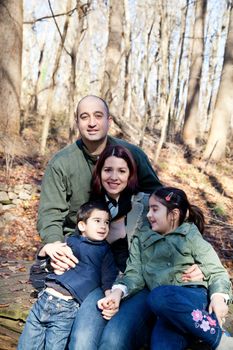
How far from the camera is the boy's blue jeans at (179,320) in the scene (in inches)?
92.0

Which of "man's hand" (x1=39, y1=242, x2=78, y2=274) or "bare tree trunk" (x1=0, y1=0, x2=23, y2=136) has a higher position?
"bare tree trunk" (x1=0, y1=0, x2=23, y2=136)

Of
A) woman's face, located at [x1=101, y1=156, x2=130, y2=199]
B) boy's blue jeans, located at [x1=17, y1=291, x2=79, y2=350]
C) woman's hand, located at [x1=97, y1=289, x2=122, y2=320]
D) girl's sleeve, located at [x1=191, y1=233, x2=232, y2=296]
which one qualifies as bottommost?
boy's blue jeans, located at [x1=17, y1=291, x2=79, y2=350]

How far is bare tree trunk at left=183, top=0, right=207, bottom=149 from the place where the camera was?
539 inches

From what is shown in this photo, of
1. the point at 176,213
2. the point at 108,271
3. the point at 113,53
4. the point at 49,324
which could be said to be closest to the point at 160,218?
the point at 176,213

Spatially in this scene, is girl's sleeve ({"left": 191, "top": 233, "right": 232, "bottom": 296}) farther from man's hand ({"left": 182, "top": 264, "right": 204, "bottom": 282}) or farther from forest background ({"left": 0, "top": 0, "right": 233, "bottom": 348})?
forest background ({"left": 0, "top": 0, "right": 233, "bottom": 348})

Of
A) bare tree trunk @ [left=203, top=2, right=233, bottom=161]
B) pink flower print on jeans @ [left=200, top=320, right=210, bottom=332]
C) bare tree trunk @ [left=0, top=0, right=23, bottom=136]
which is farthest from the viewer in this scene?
bare tree trunk @ [left=203, top=2, right=233, bottom=161]

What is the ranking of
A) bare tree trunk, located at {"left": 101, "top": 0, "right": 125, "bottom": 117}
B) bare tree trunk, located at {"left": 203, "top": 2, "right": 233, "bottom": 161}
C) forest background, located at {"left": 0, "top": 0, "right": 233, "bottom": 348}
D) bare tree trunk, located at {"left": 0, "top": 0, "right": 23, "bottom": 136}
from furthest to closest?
bare tree trunk, located at {"left": 203, "top": 2, "right": 233, "bottom": 161}
bare tree trunk, located at {"left": 101, "top": 0, "right": 125, "bottom": 117}
bare tree trunk, located at {"left": 0, "top": 0, "right": 23, "bottom": 136}
forest background, located at {"left": 0, "top": 0, "right": 233, "bottom": 348}

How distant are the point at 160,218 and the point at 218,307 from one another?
0.69 m

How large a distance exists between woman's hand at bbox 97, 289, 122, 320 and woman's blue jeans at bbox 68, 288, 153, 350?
3cm

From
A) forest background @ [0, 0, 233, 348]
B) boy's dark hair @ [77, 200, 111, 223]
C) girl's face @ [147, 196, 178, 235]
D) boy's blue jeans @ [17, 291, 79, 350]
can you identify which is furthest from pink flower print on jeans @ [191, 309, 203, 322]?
forest background @ [0, 0, 233, 348]

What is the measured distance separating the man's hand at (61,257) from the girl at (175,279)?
34cm

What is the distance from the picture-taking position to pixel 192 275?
2.60 meters

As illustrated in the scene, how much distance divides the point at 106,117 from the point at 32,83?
1364 cm

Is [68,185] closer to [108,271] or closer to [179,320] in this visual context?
[108,271]
